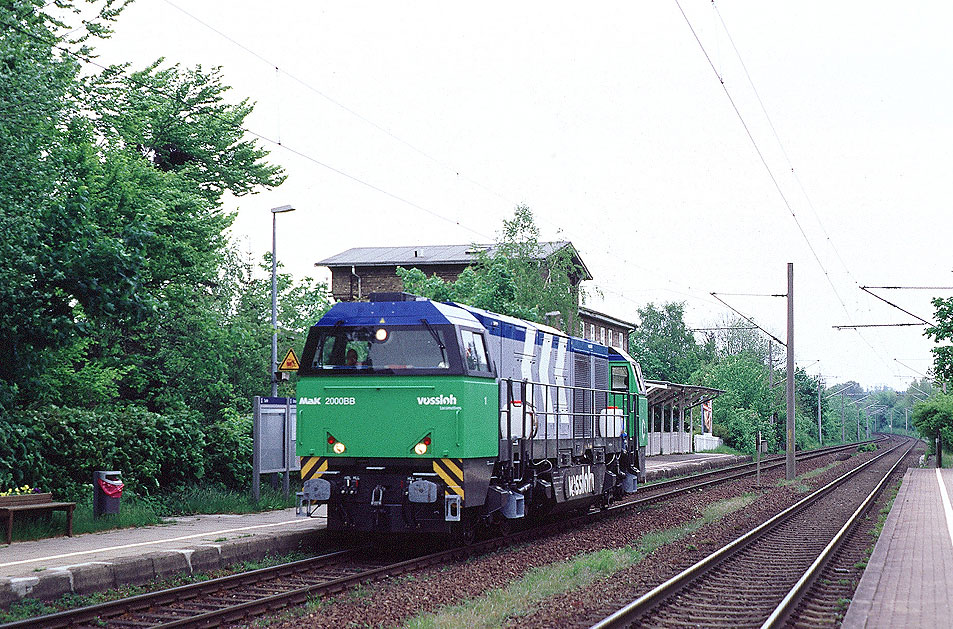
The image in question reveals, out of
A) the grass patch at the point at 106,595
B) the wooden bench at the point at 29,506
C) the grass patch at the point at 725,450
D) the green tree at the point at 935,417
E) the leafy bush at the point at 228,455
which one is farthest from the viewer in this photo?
the grass patch at the point at 725,450

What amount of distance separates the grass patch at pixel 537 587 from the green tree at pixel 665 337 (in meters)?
78.7

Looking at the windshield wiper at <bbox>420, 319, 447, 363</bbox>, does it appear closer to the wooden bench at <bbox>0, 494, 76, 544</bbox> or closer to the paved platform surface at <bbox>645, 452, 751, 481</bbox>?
the wooden bench at <bbox>0, 494, 76, 544</bbox>

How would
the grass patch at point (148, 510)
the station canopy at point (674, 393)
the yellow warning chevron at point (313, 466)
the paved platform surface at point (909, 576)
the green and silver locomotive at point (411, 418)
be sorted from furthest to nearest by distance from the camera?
1. the station canopy at point (674, 393)
2. the yellow warning chevron at point (313, 466)
3. the grass patch at point (148, 510)
4. the green and silver locomotive at point (411, 418)
5. the paved platform surface at point (909, 576)

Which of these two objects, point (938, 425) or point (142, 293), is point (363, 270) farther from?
point (142, 293)

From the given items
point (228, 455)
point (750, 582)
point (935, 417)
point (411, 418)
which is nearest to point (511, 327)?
point (411, 418)

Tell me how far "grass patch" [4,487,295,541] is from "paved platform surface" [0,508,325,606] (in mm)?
212

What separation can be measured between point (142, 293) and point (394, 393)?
16.5 ft

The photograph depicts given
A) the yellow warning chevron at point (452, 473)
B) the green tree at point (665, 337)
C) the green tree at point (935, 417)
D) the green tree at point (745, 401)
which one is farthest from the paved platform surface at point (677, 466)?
the green tree at point (665, 337)

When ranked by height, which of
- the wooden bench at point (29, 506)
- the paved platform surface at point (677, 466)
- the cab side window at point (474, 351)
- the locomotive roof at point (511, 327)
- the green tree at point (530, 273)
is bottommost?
the paved platform surface at point (677, 466)

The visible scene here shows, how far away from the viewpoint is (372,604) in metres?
10.2

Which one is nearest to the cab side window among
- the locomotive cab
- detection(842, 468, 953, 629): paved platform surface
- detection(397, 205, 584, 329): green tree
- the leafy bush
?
the locomotive cab

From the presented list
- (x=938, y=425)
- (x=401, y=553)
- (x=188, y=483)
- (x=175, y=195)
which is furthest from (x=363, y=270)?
(x=401, y=553)

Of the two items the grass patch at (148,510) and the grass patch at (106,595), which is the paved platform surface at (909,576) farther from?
the grass patch at (148,510)

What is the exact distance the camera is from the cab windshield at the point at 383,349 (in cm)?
1352
